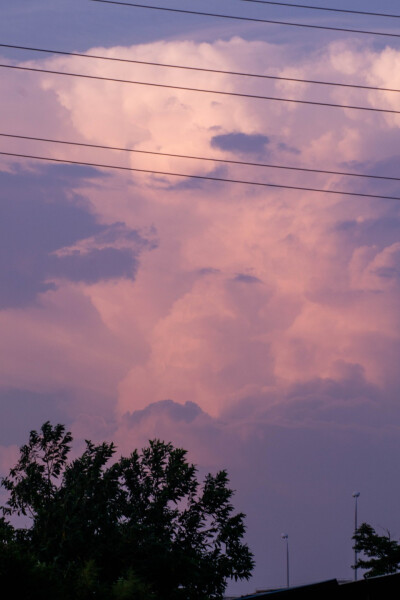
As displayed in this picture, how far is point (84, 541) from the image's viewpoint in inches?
1870

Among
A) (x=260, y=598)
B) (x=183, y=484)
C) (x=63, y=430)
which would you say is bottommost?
(x=260, y=598)

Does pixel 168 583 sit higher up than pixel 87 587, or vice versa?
pixel 168 583

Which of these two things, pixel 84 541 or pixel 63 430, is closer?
pixel 84 541

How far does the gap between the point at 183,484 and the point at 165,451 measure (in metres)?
2.57

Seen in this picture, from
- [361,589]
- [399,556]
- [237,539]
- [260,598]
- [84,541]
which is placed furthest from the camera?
[399,556]

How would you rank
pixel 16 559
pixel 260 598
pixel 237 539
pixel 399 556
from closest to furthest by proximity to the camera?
pixel 260 598, pixel 16 559, pixel 237 539, pixel 399 556

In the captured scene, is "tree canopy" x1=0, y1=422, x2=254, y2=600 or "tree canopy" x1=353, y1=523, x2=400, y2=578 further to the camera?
"tree canopy" x1=353, y1=523, x2=400, y2=578

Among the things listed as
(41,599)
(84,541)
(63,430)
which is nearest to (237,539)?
(84,541)

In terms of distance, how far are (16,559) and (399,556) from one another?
204 ft

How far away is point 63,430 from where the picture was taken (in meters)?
54.8

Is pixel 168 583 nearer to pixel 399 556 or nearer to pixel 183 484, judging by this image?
pixel 183 484

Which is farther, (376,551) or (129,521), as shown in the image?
(376,551)

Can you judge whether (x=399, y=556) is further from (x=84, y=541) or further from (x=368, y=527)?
(x=84, y=541)

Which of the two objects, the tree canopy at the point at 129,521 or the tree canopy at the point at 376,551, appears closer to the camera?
the tree canopy at the point at 129,521
